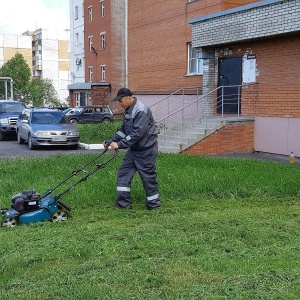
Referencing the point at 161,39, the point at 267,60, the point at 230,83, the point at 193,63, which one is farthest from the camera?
the point at 161,39

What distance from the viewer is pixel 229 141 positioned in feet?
51.8

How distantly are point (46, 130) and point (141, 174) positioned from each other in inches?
407

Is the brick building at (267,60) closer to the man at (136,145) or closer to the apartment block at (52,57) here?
the man at (136,145)

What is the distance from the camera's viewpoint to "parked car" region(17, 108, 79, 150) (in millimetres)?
17047

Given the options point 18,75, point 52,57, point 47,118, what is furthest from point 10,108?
point 52,57

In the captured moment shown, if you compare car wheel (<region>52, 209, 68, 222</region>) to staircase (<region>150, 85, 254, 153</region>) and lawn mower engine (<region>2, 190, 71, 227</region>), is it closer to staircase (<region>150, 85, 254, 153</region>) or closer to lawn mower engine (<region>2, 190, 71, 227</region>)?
lawn mower engine (<region>2, 190, 71, 227</region>)

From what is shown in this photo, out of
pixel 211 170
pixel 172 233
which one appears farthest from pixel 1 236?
pixel 211 170

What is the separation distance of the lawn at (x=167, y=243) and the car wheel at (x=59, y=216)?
3.3 inches

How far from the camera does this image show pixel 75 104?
45.0 m

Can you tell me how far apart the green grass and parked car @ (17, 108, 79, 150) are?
24.4 ft

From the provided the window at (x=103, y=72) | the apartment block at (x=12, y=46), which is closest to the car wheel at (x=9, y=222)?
the window at (x=103, y=72)

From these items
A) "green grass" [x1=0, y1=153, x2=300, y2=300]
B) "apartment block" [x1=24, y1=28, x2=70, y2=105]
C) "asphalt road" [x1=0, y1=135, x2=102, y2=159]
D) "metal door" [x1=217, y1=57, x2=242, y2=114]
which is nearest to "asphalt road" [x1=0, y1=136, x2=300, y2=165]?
"asphalt road" [x1=0, y1=135, x2=102, y2=159]

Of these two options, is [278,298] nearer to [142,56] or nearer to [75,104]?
[142,56]

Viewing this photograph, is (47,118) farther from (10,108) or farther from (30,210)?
(30,210)
